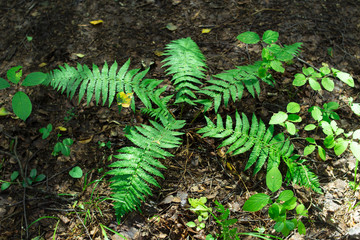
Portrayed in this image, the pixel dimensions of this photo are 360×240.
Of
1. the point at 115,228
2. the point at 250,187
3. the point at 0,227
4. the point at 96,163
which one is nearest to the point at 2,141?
the point at 0,227

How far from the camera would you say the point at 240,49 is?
301 cm

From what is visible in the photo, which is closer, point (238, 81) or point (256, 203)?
point (256, 203)

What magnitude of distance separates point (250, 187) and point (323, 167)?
735mm

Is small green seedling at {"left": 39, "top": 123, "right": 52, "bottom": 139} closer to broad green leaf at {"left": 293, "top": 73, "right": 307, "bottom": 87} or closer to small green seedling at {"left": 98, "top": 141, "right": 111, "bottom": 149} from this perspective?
small green seedling at {"left": 98, "top": 141, "right": 111, "bottom": 149}

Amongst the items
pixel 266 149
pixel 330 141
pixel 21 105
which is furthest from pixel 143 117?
pixel 330 141

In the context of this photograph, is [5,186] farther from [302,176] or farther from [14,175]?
[302,176]

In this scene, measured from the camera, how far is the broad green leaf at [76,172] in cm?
233

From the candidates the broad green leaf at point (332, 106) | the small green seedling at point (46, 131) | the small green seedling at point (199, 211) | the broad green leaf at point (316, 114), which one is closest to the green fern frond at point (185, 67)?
the small green seedling at point (199, 211)

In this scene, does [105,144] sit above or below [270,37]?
below

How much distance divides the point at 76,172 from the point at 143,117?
0.83 m

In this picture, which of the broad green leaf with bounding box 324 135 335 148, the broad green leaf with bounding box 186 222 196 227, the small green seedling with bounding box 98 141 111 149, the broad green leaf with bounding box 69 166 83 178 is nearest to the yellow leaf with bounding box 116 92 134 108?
the small green seedling with bounding box 98 141 111 149

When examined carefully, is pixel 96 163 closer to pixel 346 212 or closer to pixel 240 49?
pixel 240 49

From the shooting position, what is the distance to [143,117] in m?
2.65

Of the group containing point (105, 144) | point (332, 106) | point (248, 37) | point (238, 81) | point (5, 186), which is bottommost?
point (5, 186)
